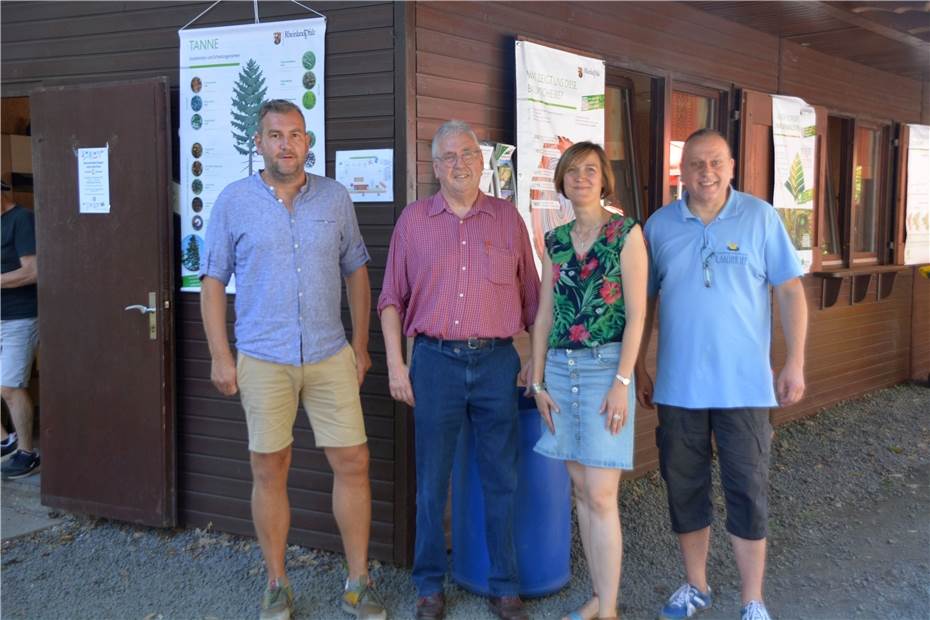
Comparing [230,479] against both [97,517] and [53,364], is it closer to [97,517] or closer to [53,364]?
[97,517]

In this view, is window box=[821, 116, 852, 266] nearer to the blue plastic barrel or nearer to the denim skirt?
the blue plastic barrel

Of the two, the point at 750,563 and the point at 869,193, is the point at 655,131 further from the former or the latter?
the point at 869,193

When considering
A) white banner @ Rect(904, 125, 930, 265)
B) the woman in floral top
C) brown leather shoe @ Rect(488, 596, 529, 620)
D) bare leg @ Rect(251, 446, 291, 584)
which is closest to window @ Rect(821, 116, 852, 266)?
white banner @ Rect(904, 125, 930, 265)

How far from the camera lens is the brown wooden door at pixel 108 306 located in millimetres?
4301

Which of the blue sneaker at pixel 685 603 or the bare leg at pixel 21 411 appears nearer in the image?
the blue sneaker at pixel 685 603

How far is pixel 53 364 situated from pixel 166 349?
737 mm

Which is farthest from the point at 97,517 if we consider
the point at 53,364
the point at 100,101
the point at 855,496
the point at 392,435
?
the point at 855,496

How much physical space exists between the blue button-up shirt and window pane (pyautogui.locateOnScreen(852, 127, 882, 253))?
20.1ft

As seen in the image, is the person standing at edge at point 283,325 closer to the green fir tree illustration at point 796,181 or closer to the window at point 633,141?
the window at point 633,141

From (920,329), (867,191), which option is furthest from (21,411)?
(920,329)

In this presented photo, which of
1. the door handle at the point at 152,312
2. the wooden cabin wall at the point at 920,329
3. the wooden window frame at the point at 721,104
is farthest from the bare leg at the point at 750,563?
the wooden cabin wall at the point at 920,329

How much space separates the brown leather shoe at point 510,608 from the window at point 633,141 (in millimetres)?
2748

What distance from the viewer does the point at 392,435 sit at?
395 centimetres

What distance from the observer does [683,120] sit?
575cm
